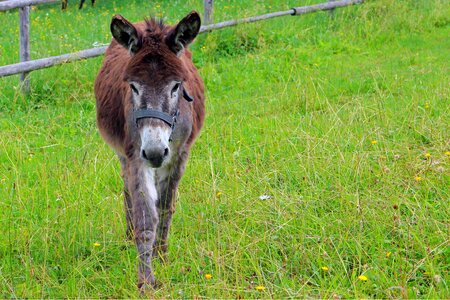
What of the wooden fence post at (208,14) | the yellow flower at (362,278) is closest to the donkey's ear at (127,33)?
the yellow flower at (362,278)

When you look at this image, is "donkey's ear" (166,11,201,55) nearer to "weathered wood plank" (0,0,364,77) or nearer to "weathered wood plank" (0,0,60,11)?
"weathered wood plank" (0,0,364,77)

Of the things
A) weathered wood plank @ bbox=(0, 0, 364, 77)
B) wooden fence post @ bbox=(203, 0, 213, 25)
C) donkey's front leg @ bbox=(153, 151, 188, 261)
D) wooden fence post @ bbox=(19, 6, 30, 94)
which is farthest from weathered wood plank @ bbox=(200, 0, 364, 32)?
donkey's front leg @ bbox=(153, 151, 188, 261)

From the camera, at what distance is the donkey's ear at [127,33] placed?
158 inches

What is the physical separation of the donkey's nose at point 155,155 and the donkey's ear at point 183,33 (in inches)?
28.5

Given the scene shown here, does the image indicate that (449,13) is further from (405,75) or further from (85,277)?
(85,277)

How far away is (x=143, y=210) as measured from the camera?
13.8 feet

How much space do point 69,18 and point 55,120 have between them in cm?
769

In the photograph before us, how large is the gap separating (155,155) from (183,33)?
33.6 inches

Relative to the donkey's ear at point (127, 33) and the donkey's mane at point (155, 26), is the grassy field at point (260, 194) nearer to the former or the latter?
the donkey's mane at point (155, 26)

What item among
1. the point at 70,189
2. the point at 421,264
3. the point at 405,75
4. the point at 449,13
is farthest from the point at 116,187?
the point at 449,13

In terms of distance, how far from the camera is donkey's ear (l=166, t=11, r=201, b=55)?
13.3 ft

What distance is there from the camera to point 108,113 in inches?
193

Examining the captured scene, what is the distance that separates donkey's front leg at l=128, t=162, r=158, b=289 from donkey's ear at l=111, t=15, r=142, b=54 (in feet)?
2.28

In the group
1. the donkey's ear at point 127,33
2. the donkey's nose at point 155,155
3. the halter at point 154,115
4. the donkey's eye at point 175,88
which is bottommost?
the donkey's nose at point 155,155
